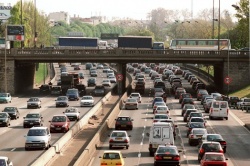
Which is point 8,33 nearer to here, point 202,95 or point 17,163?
point 202,95

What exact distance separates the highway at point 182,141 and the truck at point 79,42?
7847 centimetres

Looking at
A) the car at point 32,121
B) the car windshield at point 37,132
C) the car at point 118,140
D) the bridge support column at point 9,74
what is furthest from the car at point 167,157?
the bridge support column at point 9,74

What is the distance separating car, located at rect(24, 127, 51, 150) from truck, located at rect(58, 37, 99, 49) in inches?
4697

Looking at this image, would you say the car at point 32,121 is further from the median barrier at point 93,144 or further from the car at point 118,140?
the car at point 118,140

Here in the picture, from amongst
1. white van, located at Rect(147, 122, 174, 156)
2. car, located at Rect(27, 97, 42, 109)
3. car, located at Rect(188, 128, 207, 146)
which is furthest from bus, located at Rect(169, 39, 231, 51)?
white van, located at Rect(147, 122, 174, 156)

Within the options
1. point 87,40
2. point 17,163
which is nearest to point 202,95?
point 17,163

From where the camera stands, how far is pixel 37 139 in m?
53.2

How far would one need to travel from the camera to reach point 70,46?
176 meters

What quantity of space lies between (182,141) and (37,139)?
491 inches

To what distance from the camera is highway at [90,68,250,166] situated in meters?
49.5

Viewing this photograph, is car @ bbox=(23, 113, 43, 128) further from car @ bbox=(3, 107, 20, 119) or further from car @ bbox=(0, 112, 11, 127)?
car @ bbox=(3, 107, 20, 119)

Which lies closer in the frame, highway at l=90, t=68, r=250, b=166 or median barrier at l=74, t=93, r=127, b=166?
median barrier at l=74, t=93, r=127, b=166

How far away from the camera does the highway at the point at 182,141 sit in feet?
162

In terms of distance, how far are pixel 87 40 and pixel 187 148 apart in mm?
118782
